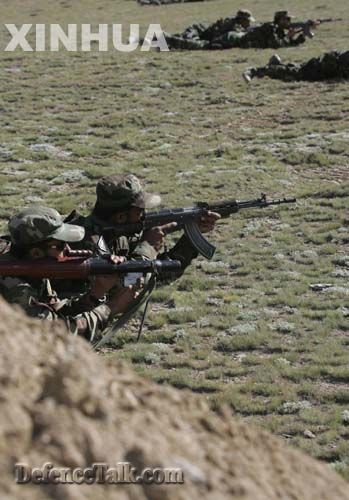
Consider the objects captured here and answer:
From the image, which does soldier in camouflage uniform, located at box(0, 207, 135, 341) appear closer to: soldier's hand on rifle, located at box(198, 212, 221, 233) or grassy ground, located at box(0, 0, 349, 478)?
grassy ground, located at box(0, 0, 349, 478)

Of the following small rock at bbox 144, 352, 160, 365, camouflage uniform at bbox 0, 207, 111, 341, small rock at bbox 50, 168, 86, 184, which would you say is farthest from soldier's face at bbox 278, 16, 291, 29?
camouflage uniform at bbox 0, 207, 111, 341

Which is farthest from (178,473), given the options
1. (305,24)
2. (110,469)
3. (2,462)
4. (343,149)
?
(305,24)

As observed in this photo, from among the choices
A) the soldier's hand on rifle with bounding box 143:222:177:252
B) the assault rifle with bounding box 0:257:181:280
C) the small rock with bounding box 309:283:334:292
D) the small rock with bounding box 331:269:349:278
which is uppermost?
the assault rifle with bounding box 0:257:181:280

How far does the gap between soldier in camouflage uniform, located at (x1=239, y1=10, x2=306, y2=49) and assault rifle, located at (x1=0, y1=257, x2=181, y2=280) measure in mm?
25719

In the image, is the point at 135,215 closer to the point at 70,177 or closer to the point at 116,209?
the point at 116,209

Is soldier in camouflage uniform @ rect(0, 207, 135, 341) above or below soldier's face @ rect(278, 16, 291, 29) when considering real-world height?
below

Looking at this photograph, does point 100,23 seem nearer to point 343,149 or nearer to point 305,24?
point 305,24

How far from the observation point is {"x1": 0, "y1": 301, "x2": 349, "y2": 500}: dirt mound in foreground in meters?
3.31

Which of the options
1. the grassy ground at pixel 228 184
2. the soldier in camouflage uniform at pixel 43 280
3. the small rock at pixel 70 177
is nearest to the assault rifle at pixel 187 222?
the grassy ground at pixel 228 184

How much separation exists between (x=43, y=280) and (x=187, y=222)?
111 inches

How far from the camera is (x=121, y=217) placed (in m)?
8.63

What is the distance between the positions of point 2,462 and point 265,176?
1389cm

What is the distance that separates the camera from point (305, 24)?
3309 centimetres

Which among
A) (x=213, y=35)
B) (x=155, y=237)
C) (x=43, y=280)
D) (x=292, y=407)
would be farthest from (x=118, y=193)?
(x=213, y=35)
